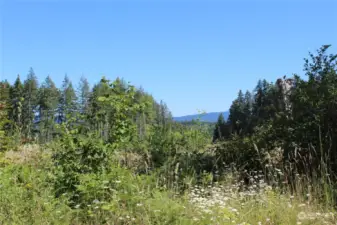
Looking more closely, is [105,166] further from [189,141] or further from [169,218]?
[189,141]

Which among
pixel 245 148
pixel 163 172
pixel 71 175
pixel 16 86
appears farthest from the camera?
pixel 16 86

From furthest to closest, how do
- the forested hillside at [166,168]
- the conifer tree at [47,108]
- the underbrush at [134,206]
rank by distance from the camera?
the conifer tree at [47,108] → the forested hillside at [166,168] → the underbrush at [134,206]

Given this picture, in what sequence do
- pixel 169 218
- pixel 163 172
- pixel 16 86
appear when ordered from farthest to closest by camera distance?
pixel 16 86 → pixel 163 172 → pixel 169 218

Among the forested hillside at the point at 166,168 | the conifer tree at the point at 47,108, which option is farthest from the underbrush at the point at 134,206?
the conifer tree at the point at 47,108

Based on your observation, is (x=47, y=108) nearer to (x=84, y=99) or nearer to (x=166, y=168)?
(x=84, y=99)

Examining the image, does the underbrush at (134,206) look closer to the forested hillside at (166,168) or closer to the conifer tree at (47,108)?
the forested hillside at (166,168)

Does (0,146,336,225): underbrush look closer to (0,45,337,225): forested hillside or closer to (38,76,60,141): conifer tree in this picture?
(0,45,337,225): forested hillside

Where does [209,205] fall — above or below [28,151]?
below

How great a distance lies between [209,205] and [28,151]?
14.9 ft

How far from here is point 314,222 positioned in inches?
108

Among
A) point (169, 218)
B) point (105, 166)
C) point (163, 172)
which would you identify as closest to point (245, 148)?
point (163, 172)

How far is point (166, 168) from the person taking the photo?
174 inches

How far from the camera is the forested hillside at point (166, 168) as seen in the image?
2826 mm

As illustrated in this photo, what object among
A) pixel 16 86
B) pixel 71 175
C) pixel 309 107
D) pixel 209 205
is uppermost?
pixel 16 86
